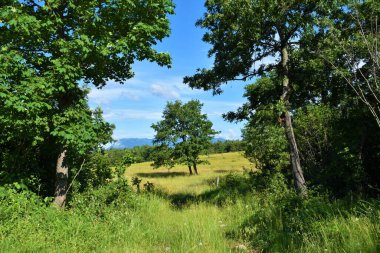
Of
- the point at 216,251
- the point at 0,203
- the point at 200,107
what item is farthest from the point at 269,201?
the point at 200,107

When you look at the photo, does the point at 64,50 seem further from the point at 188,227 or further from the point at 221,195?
the point at 221,195

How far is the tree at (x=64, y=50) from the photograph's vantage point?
7879 millimetres

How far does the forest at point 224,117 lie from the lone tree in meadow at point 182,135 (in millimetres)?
24142

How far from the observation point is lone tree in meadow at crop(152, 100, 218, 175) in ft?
126

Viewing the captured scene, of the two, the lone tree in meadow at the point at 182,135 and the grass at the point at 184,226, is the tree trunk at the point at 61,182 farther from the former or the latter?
the lone tree in meadow at the point at 182,135

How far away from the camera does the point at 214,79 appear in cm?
1318

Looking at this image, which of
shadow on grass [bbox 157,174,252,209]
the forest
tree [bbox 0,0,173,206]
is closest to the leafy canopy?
shadow on grass [bbox 157,174,252,209]

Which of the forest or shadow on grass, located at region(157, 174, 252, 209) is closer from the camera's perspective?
the forest

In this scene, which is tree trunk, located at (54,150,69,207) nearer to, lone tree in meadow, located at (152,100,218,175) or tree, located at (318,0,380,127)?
tree, located at (318,0,380,127)

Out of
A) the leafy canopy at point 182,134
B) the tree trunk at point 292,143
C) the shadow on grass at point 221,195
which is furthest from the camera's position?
the leafy canopy at point 182,134

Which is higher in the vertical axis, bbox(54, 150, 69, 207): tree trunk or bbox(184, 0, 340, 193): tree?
bbox(184, 0, 340, 193): tree

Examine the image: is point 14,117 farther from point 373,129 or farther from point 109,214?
point 373,129

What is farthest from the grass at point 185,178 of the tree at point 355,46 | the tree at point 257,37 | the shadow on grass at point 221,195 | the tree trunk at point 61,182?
the tree trunk at point 61,182

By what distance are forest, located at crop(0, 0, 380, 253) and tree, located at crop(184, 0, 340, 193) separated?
0.16 ft
